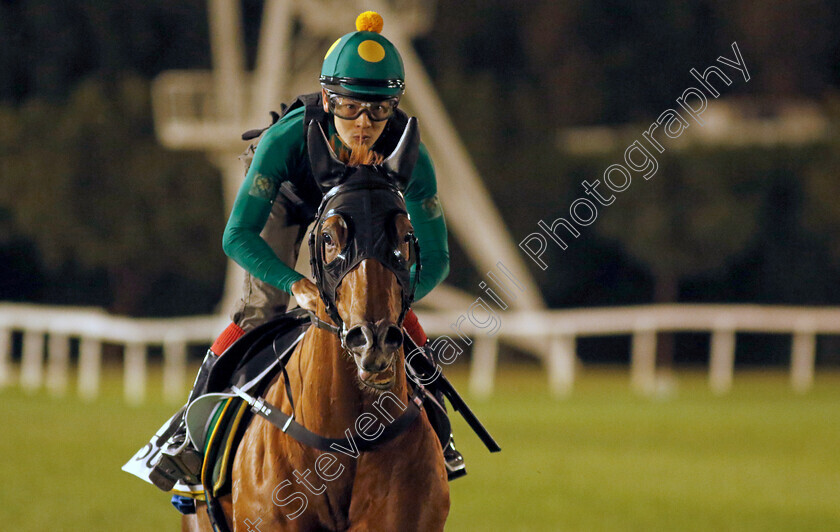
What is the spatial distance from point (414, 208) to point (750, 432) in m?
9.51

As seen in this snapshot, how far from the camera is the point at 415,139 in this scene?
4082 mm

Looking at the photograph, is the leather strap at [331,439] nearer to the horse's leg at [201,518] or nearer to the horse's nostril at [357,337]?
the horse's leg at [201,518]

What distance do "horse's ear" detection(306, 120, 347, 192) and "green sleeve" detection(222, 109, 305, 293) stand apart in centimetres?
42

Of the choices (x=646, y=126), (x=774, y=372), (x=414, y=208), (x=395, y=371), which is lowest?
(x=774, y=372)

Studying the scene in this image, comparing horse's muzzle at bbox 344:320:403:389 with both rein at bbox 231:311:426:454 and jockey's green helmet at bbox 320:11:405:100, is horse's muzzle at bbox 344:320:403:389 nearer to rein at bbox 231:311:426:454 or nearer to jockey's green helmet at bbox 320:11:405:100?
rein at bbox 231:311:426:454

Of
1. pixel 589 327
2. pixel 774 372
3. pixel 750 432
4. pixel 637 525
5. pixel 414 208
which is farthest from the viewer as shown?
pixel 774 372

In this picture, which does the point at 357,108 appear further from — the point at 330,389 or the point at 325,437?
the point at 325,437

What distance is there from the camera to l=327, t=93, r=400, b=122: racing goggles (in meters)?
4.38

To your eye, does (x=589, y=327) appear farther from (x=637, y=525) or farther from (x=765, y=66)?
(x=637, y=525)

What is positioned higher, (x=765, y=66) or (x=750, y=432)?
(x=765, y=66)

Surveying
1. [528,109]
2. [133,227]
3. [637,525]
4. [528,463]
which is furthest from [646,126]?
[637,525]

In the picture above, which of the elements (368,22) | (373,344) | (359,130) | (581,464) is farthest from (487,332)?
(373,344)

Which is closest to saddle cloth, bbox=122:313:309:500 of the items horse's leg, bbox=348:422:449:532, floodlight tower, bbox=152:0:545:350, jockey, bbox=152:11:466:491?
jockey, bbox=152:11:466:491

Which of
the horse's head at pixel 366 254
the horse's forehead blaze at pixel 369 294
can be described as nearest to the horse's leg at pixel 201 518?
the horse's head at pixel 366 254
